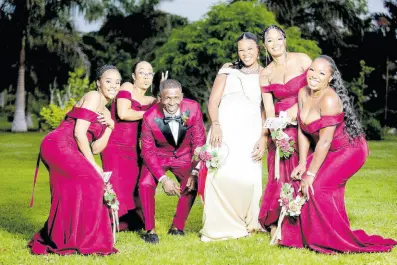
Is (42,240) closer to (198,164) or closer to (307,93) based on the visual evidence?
(198,164)

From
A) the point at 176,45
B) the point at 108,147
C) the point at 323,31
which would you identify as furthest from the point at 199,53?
the point at 108,147

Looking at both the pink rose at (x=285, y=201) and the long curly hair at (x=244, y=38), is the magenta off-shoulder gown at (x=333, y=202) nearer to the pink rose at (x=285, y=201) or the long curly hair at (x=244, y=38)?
the pink rose at (x=285, y=201)

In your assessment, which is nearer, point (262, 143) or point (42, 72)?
point (262, 143)

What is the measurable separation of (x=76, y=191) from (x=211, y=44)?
29.9 meters

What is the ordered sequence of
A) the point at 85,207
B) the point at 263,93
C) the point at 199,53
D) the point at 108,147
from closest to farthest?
the point at 85,207 < the point at 263,93 < the point at 108,147 < the point at 199,53

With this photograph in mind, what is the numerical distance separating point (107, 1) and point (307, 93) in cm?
4170

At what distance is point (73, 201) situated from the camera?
672cm

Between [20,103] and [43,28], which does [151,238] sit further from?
[20,103]

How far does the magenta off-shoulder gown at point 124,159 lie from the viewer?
26.8 ft

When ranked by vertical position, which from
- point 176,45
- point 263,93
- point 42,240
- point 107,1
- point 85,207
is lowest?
point 42,240

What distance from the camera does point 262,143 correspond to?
25.1 feet

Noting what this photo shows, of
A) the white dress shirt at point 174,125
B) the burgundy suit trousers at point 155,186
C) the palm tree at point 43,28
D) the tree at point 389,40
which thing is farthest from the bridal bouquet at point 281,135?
the tree at point 389,40

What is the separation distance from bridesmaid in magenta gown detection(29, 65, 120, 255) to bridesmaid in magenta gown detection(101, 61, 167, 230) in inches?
44.8

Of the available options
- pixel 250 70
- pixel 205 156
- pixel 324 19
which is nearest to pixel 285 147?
pixel 205 156
